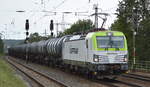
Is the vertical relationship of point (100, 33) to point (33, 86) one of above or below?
above

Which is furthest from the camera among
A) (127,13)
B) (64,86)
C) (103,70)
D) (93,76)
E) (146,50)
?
(127,13)

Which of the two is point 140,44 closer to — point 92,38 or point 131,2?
point 131,2

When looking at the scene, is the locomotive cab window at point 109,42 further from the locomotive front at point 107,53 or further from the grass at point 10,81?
the grass at point 10,81

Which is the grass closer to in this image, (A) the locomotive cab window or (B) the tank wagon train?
(B) the tank wagon train

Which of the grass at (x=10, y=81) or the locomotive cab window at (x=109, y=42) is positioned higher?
the locomotive cab window at (x=109, y=42)

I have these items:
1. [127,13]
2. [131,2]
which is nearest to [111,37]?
[127,13]

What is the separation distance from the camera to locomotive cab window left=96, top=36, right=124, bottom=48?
73.8ft

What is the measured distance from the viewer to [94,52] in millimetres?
22078

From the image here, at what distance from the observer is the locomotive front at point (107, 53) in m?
22.0

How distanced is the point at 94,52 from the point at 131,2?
1645 inches

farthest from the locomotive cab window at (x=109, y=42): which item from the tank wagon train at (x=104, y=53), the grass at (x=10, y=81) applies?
the grass at (x=10, y=81)

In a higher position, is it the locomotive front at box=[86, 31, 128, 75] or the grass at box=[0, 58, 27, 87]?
the locomotive front at box=[86, 31, 128, 75]

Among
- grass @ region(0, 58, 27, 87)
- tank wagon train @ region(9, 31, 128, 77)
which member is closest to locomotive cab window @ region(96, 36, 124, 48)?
tank wagon train @ region(9, 31, 128, 77)

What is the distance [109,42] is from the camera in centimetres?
2262
